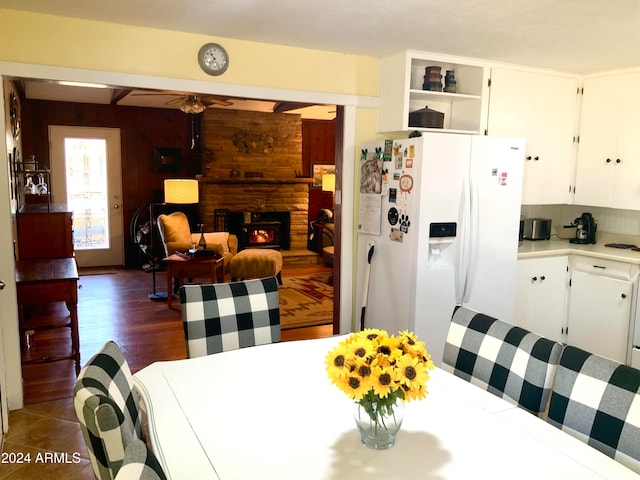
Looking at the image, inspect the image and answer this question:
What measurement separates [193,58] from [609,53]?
2.79m

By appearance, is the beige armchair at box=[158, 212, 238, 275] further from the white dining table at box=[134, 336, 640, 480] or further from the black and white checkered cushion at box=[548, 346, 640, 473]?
the black and white checkered cushion at box=[548, 346, 640, 473]

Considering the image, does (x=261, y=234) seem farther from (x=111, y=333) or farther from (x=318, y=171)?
(x=111, y=333)

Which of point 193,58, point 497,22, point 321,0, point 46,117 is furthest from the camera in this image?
point 46,117

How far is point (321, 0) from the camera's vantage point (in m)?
2.50

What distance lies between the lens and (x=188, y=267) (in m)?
5.38

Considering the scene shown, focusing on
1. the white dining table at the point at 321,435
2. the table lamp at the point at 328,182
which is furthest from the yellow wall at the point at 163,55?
the table lamp at the point at 328,182

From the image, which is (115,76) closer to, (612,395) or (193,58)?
(193,58)

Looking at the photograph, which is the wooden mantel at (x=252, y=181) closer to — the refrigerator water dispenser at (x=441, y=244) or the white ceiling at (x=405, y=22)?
the white ceiling at (x=405, y=22)

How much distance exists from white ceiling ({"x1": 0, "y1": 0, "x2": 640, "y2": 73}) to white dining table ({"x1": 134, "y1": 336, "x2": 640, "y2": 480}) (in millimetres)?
1852

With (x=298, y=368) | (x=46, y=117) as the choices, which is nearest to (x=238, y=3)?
(x=298, y=368)

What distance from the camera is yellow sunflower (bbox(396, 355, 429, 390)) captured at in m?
1.23

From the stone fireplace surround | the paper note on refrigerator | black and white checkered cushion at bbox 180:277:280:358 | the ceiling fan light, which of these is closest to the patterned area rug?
the paper note on refrigerator

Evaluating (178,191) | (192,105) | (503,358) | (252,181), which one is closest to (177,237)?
(178,191)

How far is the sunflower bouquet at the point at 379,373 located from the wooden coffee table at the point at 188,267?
4.19 metres
